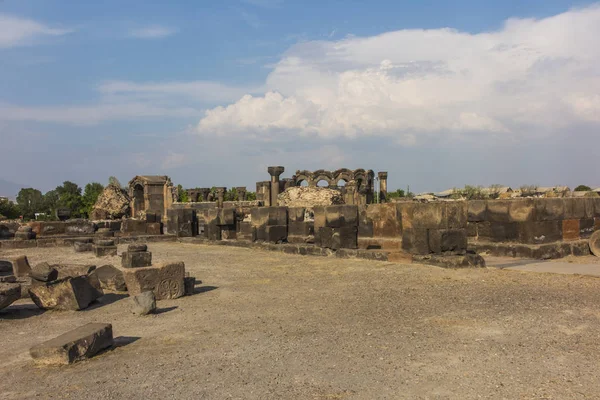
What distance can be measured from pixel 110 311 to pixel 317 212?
7014mm

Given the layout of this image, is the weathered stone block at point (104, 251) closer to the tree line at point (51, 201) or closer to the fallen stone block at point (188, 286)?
the fallen stone block at point (188, 286)

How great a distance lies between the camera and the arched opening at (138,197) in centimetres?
3013

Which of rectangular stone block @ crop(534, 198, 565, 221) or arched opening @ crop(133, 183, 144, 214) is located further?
arched opening @ crop(133, 183, 144, 214)

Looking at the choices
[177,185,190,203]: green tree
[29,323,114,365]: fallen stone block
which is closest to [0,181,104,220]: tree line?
[177,185,190,203]: green tree

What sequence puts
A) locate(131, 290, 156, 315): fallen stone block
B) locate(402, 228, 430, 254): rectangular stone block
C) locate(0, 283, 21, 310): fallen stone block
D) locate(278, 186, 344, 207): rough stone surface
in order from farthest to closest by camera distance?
1. locate(278, 186, 344, 207): rough stone surface
2. locate(402, 228, 430, 254): rectangular stone block
3. locate(131, 290, 156, 315): fallen stone block
4. locate(0, 283, 21, 310): fallen stone block

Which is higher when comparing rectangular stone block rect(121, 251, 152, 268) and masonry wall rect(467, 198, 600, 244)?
masonry wall rect(467, 198, 600, 244)

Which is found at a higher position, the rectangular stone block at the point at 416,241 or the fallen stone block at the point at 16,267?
the rectangular stone block at the point at 416,241

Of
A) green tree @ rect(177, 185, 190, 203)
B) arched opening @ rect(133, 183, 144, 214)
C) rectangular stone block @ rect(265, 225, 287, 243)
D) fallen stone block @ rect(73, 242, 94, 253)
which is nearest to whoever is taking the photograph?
rectangular stone block @ rect(265, 225, 287, 243)

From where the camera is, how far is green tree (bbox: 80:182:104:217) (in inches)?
1509

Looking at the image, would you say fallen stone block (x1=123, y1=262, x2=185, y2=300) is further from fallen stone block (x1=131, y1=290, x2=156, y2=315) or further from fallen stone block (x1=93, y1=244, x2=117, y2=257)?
fallen stone block (x1=93, y1=244, x2=117, y2=257)

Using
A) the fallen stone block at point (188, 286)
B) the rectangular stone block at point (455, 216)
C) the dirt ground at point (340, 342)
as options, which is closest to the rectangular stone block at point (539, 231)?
the rectangular stone block at point (455, 216)

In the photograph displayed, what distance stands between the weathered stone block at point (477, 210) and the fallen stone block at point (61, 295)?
857 cm

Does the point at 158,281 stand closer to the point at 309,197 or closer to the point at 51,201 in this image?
the point at 309,197

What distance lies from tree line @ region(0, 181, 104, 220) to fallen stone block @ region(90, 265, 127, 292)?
31039 millimetres
